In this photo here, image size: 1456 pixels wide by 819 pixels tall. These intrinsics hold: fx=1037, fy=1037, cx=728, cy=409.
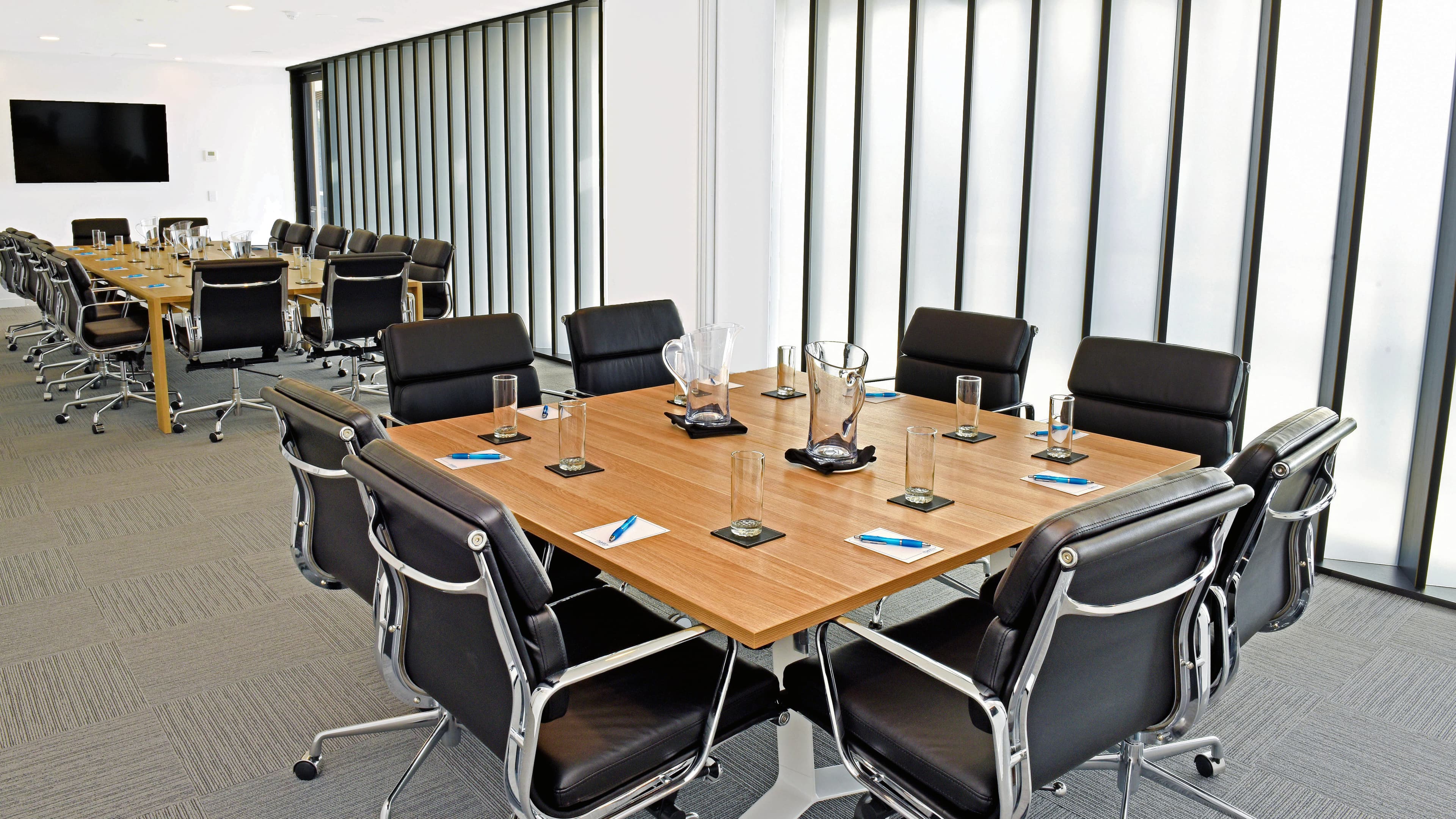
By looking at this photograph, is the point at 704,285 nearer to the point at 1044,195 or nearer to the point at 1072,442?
the point at 1044,195

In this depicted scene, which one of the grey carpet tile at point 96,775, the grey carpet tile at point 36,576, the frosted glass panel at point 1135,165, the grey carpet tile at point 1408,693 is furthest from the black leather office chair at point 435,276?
the grey carpet tile at point 1408,693

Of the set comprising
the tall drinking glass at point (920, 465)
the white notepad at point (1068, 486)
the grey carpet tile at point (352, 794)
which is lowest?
the grey carpet tile at point (352, 794)

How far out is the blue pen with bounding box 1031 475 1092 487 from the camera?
2504mm

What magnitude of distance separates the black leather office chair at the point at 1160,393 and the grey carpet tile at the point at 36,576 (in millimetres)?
3596

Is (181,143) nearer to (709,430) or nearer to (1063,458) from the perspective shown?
(709,430)

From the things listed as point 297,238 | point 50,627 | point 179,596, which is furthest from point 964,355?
point 297,238

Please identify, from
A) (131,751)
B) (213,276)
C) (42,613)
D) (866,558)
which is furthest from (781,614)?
(213,276)

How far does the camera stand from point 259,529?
441 cm

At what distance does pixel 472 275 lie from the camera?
31.0 ft

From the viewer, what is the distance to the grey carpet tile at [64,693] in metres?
2.81

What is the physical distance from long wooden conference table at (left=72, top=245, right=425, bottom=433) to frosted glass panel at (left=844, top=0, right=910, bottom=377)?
9.91 feet

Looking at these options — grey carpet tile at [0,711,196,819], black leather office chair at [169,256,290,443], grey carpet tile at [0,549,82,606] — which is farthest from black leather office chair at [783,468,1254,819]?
black leather office chair at [169,256,290,443]

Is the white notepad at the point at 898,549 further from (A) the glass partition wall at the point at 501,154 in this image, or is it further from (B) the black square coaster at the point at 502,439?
(A) the glass partition wall at the point at 501,154

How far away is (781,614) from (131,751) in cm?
197
